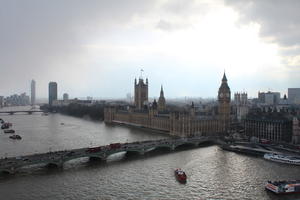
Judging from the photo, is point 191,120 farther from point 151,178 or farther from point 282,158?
point 151,178

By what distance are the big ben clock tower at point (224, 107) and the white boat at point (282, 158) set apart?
30.3m

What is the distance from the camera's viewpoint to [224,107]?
7744 cm

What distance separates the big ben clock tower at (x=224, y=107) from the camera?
77188 millimetres

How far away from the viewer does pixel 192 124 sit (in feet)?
238

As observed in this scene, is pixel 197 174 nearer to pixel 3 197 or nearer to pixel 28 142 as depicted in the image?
pixel 3 197

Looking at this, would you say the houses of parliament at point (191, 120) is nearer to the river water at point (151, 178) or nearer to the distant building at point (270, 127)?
the distant building at point (270, 127)

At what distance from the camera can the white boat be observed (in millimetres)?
42688

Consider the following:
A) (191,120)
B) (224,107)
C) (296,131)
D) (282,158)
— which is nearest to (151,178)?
(282,158)

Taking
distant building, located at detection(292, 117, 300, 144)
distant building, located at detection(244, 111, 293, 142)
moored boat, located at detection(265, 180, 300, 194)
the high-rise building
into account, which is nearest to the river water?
moored boat, located at detection(265, 180, 300, 194)

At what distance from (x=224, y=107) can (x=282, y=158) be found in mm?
34210

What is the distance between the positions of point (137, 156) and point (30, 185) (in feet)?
63.4

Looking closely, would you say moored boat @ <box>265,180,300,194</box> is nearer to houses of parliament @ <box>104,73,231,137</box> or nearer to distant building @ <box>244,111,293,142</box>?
distant building @ <box>244,111,293,142</box>

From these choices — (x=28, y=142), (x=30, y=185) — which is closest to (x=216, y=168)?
(x=30, y=185)

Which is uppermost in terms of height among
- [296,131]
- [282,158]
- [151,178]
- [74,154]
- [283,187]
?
[296,131]
